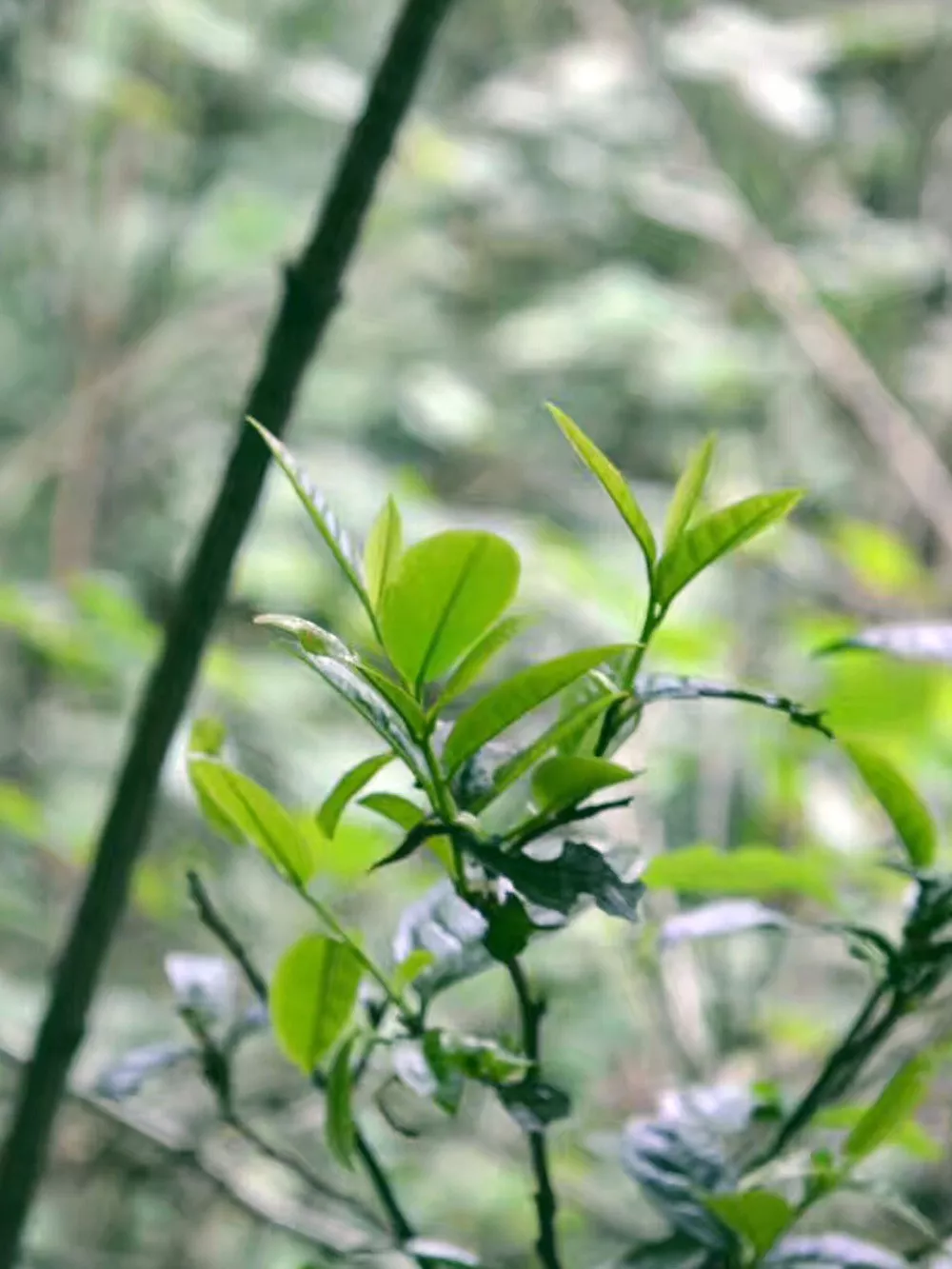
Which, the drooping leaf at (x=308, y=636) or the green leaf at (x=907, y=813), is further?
the green leaf at (x=907, y=813)

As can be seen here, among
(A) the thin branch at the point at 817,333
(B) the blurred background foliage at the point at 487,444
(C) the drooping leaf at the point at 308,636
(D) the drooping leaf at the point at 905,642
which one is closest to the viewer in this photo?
(C) the drooping leaf at the point at 308,636

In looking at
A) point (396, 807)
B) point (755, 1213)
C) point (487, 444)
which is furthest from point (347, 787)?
point (487, 444)

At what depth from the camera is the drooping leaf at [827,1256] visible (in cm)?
30

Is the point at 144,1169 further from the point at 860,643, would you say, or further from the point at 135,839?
the point at 860,643

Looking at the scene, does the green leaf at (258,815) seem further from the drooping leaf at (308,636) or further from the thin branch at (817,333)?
the thin branch at (817,333)

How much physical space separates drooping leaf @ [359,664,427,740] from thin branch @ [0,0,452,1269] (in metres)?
0.11

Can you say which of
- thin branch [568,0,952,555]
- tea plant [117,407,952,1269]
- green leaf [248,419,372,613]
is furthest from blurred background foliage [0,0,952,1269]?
green leaf [248,419,372,613]

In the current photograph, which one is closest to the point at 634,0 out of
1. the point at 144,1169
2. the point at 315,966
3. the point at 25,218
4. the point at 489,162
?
the point at 489,162

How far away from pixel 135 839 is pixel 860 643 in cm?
19

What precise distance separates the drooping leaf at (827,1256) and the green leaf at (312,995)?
101 millimetres

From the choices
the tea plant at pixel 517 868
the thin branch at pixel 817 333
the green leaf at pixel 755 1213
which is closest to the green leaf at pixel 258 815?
the tea plant at pixel 517 868

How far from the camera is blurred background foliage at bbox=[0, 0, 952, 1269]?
2.76 feet

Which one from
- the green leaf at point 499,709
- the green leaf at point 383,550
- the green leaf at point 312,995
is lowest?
the green leaf at point 312,995

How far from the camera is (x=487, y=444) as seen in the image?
170cm
